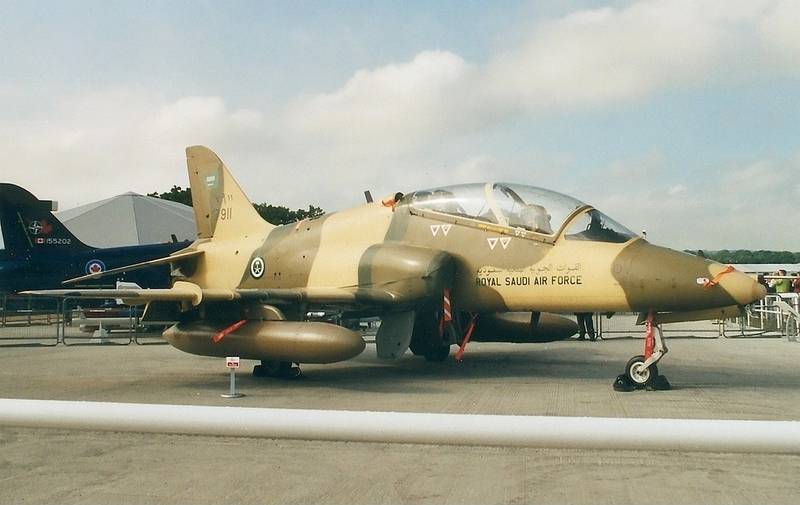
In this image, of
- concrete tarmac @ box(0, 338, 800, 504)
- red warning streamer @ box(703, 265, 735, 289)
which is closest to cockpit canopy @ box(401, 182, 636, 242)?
red warning streamer @ box(703, 265, 735, 289)

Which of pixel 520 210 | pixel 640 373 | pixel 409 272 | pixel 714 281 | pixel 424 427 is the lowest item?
pixel 640 373

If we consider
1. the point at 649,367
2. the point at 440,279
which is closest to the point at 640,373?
the point at 649,367

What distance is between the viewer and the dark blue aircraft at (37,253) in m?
24.0

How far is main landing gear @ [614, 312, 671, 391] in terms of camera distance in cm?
880

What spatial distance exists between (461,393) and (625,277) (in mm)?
2458

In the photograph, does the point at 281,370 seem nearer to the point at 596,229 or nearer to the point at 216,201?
the point at 216,201

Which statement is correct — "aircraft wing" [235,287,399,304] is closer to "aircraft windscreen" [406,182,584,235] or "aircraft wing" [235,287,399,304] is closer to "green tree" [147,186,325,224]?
"aircraft windscreen" [406,182,584,235]

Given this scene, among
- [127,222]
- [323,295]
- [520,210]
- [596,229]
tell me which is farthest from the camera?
[127,222]

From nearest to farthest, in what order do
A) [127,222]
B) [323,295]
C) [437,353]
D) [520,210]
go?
[520,210] < [323,295] < [437,353] < [127,222]

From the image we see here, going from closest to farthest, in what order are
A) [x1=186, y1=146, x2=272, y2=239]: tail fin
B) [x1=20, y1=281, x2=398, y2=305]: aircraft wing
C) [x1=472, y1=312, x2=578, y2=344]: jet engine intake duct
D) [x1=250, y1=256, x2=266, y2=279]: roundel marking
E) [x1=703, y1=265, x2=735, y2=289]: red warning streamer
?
1. [x1=703, y1=265, x2=735, y2=289]: red warning streamer
2. [x1=20, y1=281, x2=398, y2=305]: aircraft wing
3. [x1=250, y1=256, x2=266, y2=279]: roundel marking
4. [x1=472, y1=312, x2=578, y2=344]: jet engine intake duct
5. [x1=186, y1=146, x2=272, y2=239]: tail fin

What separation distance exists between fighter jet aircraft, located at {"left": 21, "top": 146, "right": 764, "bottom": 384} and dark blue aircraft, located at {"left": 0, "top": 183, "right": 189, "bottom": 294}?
14.1 meters

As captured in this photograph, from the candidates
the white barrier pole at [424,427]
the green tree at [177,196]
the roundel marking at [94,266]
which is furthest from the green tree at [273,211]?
the white barrier pole at [424,427]

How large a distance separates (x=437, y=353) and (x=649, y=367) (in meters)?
4.78

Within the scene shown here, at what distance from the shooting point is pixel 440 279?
974cm
